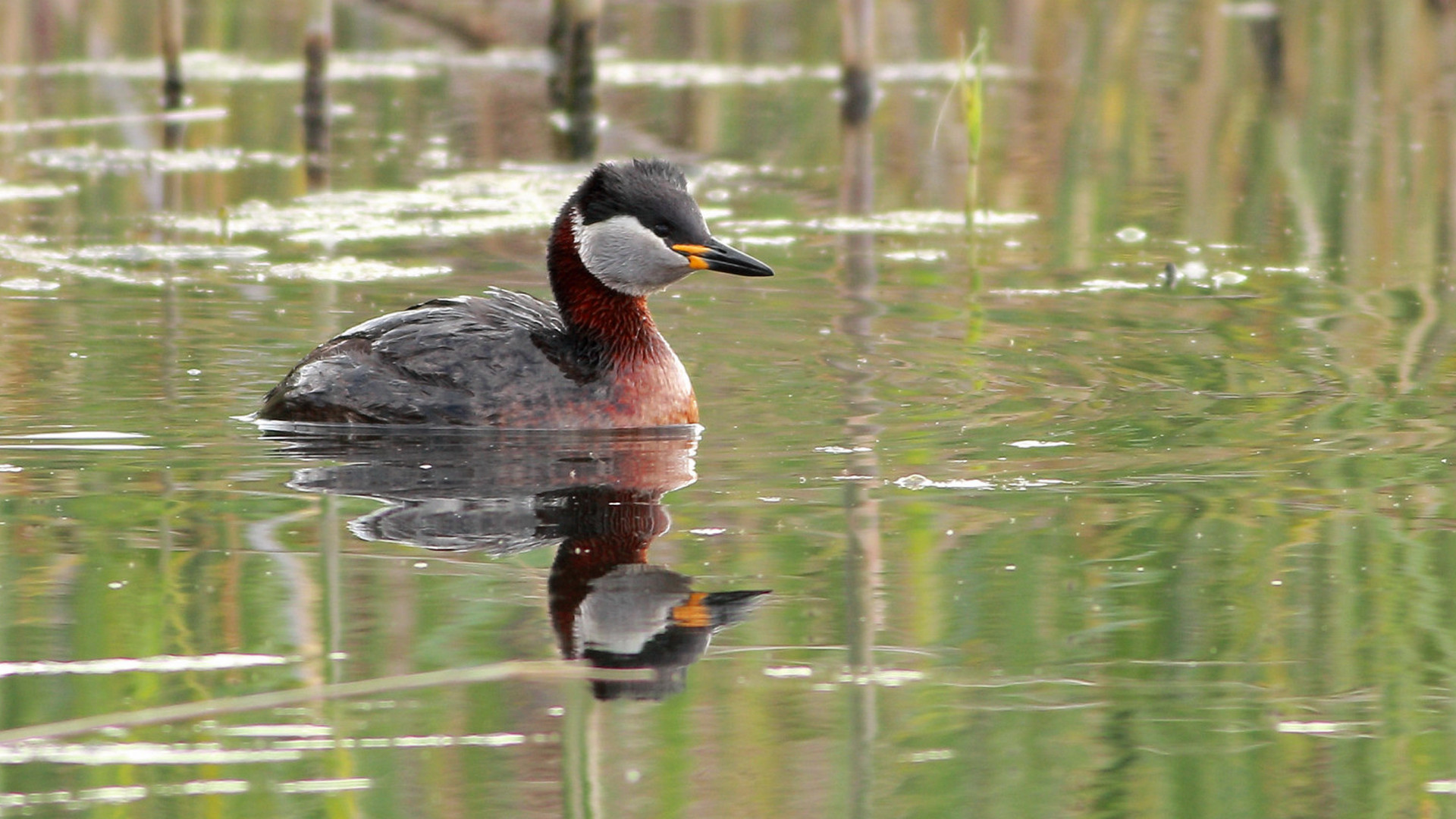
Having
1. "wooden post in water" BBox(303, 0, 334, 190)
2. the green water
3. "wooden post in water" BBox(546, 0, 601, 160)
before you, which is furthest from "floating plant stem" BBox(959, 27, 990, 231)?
"wooden post in water" BBox(303, 0, 334, 190)

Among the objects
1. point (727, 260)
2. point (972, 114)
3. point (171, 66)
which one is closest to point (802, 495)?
point (727, 260)

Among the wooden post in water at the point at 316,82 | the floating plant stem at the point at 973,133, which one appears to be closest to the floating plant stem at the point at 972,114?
the floating plant stem at the point at 973,133

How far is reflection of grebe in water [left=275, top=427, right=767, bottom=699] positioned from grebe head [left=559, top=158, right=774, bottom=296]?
62 cm

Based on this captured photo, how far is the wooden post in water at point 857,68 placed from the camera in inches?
577

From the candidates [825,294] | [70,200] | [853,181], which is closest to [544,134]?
[853,181]

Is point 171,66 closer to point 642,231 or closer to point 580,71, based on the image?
point 580,71

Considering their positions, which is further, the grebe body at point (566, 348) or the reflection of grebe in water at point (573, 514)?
the grebe body at point (566, 348)

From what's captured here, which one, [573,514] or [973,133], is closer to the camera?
[573,514]

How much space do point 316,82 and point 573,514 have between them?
29.2ft

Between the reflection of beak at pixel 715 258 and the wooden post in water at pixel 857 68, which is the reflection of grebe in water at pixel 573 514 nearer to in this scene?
the reflection of beak at pixel 715 258

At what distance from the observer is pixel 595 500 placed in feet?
19.8

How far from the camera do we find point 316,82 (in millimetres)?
14078

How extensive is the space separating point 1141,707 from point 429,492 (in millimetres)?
2506

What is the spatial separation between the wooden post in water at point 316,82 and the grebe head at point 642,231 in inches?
248
